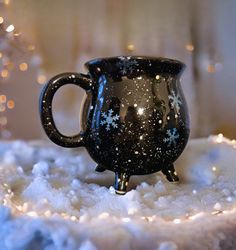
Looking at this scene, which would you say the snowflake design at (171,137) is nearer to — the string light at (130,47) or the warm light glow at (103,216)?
the warm light glow at (103,216)

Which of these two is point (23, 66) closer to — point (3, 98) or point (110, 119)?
point (3, 98)

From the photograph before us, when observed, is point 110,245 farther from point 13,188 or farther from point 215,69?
point 215,69

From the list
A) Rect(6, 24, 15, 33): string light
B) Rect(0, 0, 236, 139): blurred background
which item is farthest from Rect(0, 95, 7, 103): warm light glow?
Rect(6, 24, 15, 33): string light

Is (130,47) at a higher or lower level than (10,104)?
higher

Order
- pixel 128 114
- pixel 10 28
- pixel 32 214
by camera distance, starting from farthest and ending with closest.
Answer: pixel 10 28 → pixel 128 114 → pixel 32 214

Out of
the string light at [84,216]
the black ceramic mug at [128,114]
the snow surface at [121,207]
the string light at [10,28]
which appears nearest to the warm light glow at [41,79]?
→ the string light at [10,28]

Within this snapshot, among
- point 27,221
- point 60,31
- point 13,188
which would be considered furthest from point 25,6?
point 27,221

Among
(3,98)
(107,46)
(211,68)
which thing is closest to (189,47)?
(211,68)

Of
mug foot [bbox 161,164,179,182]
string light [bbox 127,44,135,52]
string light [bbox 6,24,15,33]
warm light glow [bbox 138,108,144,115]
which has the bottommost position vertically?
mug foot [bbox 161,164,179,182]

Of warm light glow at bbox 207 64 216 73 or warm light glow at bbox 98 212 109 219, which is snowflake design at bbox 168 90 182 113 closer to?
warm light glow at bbox 98 212 109 219
